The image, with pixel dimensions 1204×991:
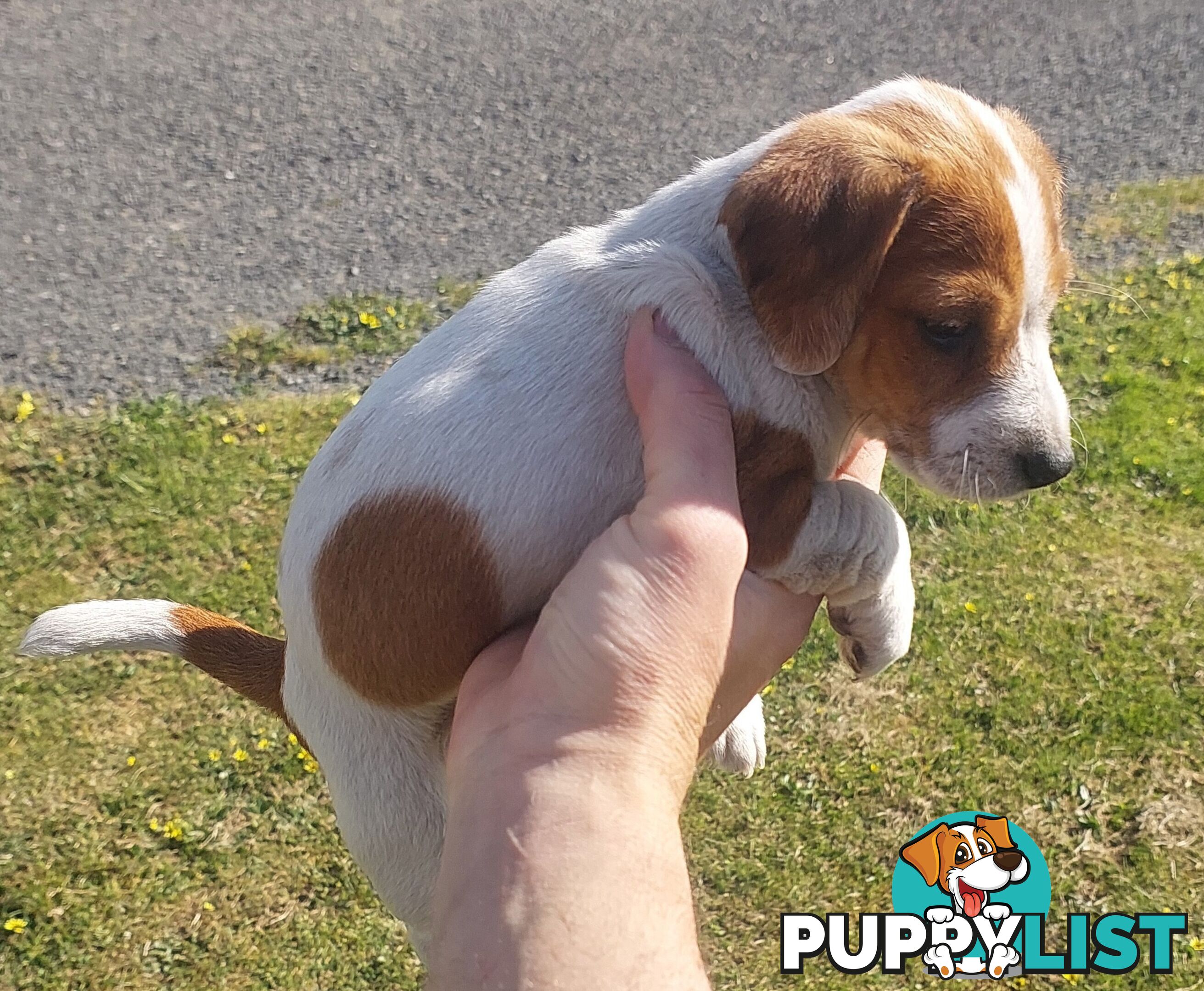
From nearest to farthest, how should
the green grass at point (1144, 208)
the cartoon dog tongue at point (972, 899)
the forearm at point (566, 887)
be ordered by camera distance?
the forearm at point (566, 887)
the cartoon dog tongue at point (972, 899)
the green grass at point (1144, 208)

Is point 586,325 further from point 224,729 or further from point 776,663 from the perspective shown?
point 224,729

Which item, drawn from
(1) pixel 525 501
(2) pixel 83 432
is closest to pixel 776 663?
(1) pixel 525 501

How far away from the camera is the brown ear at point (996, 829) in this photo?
4.02 meters

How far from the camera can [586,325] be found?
2371mm

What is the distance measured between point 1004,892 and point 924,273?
2.71 meters

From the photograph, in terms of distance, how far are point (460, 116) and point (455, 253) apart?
5.47ft

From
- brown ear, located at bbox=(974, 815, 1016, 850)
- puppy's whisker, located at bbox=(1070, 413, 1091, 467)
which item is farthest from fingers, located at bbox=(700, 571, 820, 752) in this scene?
puppy's whisker, located at bbox=(1070, 413, 1091, 467)

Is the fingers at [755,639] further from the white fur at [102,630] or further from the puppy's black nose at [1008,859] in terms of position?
the puppy's black nose at [1008,859]

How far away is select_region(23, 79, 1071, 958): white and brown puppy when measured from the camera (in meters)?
2.21

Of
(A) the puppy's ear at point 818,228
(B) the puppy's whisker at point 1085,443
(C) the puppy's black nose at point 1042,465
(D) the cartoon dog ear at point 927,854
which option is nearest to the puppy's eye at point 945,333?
(A) the puppy's ear at point 818,228

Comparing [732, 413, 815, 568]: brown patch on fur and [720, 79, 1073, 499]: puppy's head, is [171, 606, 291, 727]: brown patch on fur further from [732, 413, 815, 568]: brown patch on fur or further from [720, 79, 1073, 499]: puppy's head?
[720, 79, 1073, 499]: puppy's head

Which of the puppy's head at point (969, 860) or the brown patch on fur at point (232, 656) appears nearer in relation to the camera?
the brown patch on fur at point (232, 656)

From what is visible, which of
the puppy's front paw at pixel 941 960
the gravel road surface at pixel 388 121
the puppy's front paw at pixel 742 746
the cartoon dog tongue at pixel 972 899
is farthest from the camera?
the gravel road surface at pixel 388 121

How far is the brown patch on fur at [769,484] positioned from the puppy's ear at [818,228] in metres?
0.17
